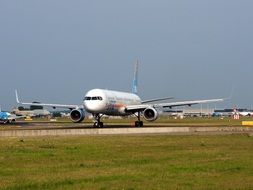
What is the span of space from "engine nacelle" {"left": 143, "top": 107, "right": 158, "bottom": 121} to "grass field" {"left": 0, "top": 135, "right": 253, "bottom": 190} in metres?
38.6

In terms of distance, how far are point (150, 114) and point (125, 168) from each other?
48419mm

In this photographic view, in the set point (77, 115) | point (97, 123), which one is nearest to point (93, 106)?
point (97, 123)

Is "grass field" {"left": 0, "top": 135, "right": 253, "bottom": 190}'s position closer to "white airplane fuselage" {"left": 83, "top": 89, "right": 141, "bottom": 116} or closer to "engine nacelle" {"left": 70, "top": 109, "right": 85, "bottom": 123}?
"white airplane fuselage" {"left": 83, "top": 89, "right": 141, "bottom": 116}

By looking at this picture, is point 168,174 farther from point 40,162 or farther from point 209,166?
point 40,162

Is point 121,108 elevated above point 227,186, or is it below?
above

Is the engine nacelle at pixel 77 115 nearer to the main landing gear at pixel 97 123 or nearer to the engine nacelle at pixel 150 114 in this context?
the main landing gear at pixel 97 123

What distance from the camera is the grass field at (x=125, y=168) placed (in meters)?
16.9

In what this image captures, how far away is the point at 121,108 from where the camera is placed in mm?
72000

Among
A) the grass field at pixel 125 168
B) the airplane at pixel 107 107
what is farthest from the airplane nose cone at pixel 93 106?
the grass field at pixel 125 168

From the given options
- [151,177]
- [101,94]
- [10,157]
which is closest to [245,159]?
[151,177]

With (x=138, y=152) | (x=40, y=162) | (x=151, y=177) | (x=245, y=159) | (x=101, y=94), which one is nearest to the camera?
(x=151, y=177)

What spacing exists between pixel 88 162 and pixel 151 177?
5.10 metres

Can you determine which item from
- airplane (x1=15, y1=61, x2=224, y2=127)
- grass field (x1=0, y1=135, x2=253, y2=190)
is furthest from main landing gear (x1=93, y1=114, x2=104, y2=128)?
grass field (x1=0, y1=135, x2=253, y2=190)

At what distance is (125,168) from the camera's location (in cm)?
2092
